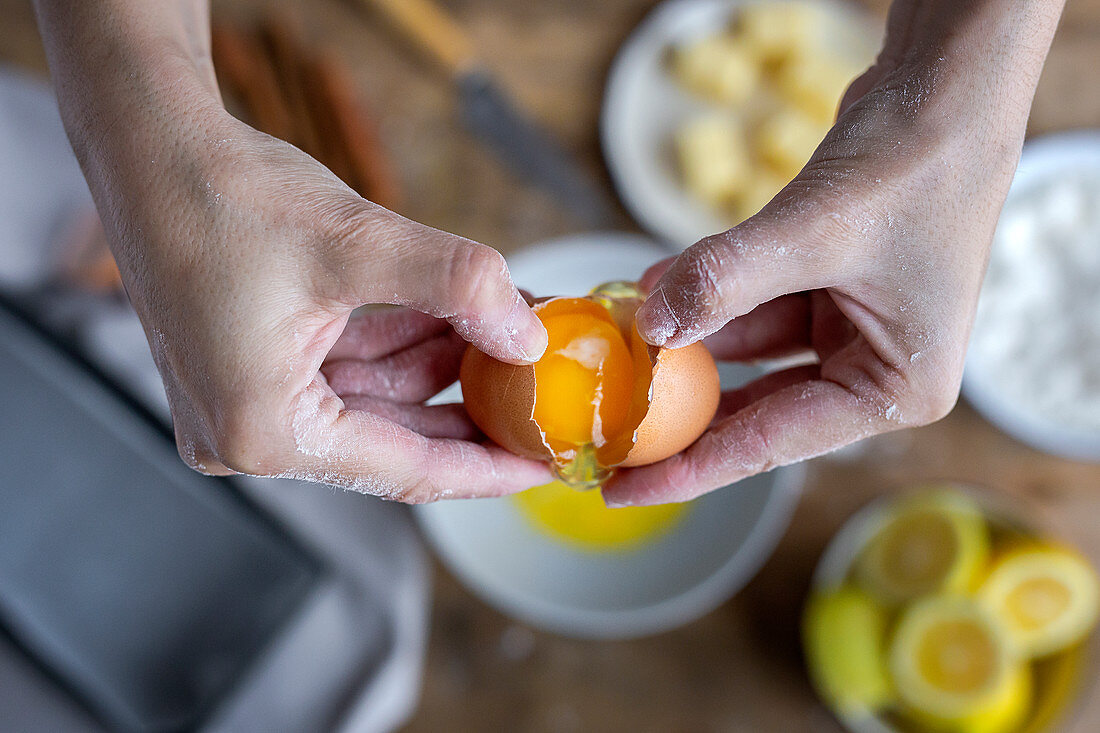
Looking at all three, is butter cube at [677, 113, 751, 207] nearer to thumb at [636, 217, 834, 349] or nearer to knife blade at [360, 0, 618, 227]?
knife blade at [360, 0, 618, 227]

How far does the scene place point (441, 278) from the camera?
1.99ft

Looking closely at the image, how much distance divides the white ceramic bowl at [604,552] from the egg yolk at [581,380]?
Answer: 56cm

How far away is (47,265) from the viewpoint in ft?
4.96

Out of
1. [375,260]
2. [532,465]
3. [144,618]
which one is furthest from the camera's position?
[144,618]

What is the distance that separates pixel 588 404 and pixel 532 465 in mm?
104

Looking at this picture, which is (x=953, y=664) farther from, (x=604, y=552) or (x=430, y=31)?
(x=430, y=31)

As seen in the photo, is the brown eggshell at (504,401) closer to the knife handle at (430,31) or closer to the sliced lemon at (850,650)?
the sliced lemon at (850,650)

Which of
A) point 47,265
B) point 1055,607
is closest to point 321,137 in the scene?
point 47,265

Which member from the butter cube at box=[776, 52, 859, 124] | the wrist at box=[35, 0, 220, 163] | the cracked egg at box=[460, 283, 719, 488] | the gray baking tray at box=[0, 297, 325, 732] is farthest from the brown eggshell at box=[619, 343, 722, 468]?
the butter cube at box=[776, 52, 859, 124]

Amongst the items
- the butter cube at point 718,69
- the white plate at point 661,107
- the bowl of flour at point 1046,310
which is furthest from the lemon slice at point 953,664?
the butter cube at point 718,69

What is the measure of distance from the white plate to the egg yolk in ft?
2.50

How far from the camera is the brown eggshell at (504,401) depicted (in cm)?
78

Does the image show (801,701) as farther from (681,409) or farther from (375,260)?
(375,260)

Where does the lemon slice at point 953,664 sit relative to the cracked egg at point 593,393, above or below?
below
